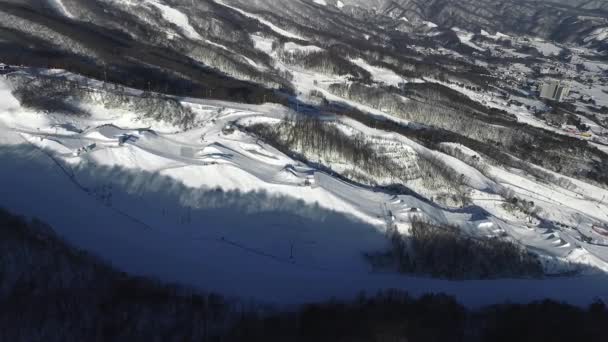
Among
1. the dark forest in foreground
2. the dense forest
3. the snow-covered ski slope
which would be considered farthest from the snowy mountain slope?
the dark forest in foreground

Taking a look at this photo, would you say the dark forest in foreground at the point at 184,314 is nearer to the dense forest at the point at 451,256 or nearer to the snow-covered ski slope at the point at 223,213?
the snow-covered ski slope at the point at 223,213

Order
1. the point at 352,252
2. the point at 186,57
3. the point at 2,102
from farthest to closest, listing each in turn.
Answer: the point at 186,57, the point at 2,102, the point at 352,252

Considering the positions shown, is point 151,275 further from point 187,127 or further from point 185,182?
point 187,127

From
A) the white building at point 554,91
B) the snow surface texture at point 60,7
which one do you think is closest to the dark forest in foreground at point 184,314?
the snow surface texture at point 60,7

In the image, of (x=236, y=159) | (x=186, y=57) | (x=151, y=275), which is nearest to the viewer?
(x=151, y=275)

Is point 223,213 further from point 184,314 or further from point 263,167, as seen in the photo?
point 184,314

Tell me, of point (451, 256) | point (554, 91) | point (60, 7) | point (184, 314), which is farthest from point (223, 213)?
point (554, 91)

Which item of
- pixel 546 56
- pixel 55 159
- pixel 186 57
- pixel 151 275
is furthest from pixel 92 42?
pixel 546 56

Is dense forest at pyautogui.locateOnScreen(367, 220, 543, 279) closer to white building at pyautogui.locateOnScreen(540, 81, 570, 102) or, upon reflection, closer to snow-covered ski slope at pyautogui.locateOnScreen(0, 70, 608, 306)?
snow-covered ski slope at pyautogui.locateOnScreen(0, 70, 608, 306)
